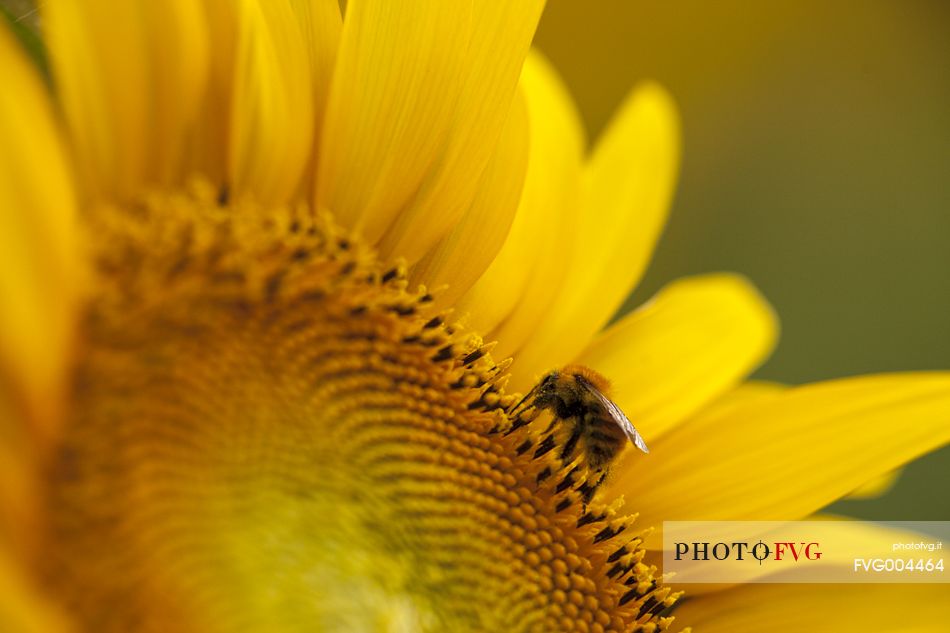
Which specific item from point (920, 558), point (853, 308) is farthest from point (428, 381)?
point (853, 308)

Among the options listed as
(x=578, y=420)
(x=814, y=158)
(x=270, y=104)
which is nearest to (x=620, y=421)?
(x=578, y=420)

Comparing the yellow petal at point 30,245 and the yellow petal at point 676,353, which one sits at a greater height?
the yellow petal at point 676,353

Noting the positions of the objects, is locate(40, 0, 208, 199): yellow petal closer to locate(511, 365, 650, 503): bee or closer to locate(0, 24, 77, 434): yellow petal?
locate(0, 24, 77, 434): yellow petal

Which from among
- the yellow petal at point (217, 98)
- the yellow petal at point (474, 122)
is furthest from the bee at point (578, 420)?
the yellow petal at point (217, 98)

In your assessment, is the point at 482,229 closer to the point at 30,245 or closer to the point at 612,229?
→ the point at 612,229

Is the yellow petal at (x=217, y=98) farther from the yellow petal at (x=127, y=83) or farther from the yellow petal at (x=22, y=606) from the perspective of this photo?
the yellow petal at (x=22, y=606)

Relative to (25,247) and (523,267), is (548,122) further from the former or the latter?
(25,247)
